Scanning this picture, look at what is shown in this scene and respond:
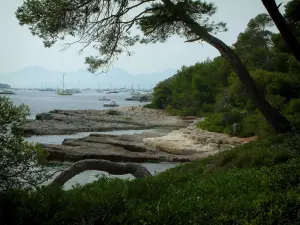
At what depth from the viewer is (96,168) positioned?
26.9 ft

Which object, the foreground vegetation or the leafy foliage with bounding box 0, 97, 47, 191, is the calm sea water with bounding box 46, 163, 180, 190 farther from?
the foreground vegetation

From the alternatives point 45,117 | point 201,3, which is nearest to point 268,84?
point 201,3

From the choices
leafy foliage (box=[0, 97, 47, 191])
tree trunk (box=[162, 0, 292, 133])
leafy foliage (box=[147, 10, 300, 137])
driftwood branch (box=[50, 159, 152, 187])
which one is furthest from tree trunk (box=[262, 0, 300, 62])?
leafy foliage (box=[0, 97, 47, 191])

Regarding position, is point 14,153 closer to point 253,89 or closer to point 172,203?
point 172,203

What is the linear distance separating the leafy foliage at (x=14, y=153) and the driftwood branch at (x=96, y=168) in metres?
1.33

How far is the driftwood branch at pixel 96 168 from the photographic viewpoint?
749 cm

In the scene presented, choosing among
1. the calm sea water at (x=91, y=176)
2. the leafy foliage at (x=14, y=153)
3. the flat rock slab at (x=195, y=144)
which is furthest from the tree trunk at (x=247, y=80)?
the flat rock slab at (x=195, y=144)

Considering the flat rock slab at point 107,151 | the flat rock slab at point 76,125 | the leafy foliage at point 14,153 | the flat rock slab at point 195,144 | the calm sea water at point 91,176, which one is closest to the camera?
the leafy foliage at point 14,153

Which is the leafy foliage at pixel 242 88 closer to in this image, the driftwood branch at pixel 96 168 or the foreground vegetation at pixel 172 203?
the driftwood branch at pixel 96 168

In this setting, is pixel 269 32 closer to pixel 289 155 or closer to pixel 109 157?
pixel 109 157

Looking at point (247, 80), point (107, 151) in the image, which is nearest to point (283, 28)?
point (247, 80)

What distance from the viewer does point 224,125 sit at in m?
32.5

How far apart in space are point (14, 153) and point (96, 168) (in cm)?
276

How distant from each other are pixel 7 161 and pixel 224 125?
1124 inches
